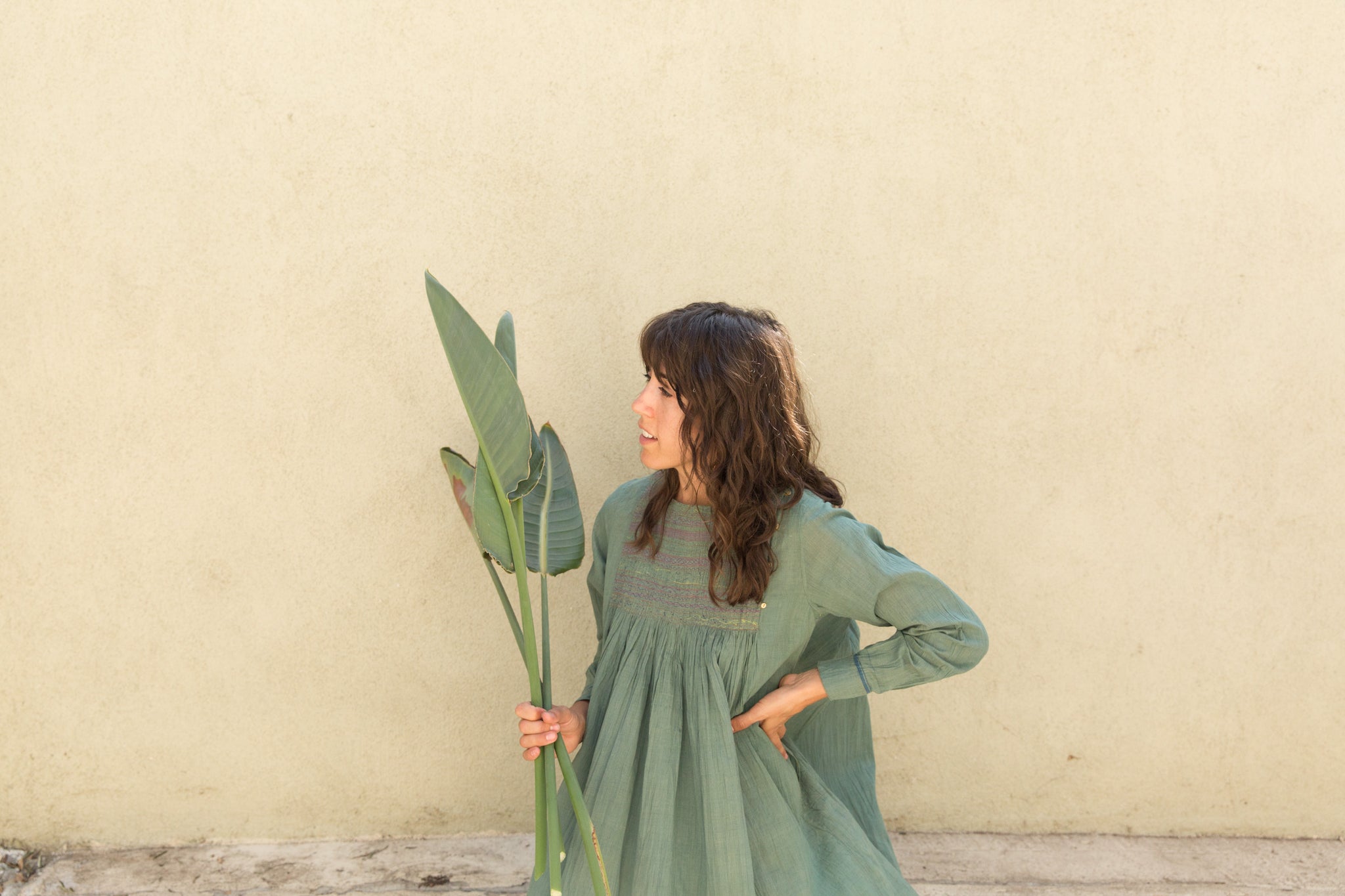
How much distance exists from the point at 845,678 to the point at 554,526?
0.55 metres

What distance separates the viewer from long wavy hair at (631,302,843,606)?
5.05 ft

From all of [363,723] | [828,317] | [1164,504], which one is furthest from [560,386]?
[1164,504]

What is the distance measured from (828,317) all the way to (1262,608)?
48.0 inches

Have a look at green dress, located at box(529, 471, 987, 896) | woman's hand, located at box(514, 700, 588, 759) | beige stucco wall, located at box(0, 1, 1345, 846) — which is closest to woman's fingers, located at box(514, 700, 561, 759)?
woman's hand, located at box(514, 700, 588, 759)

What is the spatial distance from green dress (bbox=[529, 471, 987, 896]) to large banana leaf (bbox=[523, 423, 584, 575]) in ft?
0.36

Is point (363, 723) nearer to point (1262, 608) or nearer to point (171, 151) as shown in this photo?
point (171, 151)

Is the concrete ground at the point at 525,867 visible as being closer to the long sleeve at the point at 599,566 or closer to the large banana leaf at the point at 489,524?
the long sleeve at the point at 599,566

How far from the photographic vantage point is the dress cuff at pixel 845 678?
60.5 inches

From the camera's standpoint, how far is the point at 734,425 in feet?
5.09

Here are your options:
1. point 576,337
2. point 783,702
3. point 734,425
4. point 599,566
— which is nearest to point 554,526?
point 599,566

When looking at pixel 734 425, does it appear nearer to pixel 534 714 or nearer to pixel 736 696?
pixel 736 696

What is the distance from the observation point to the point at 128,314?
209cm

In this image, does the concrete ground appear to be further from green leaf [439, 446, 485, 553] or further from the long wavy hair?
the long wavy hair

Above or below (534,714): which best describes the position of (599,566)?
above
